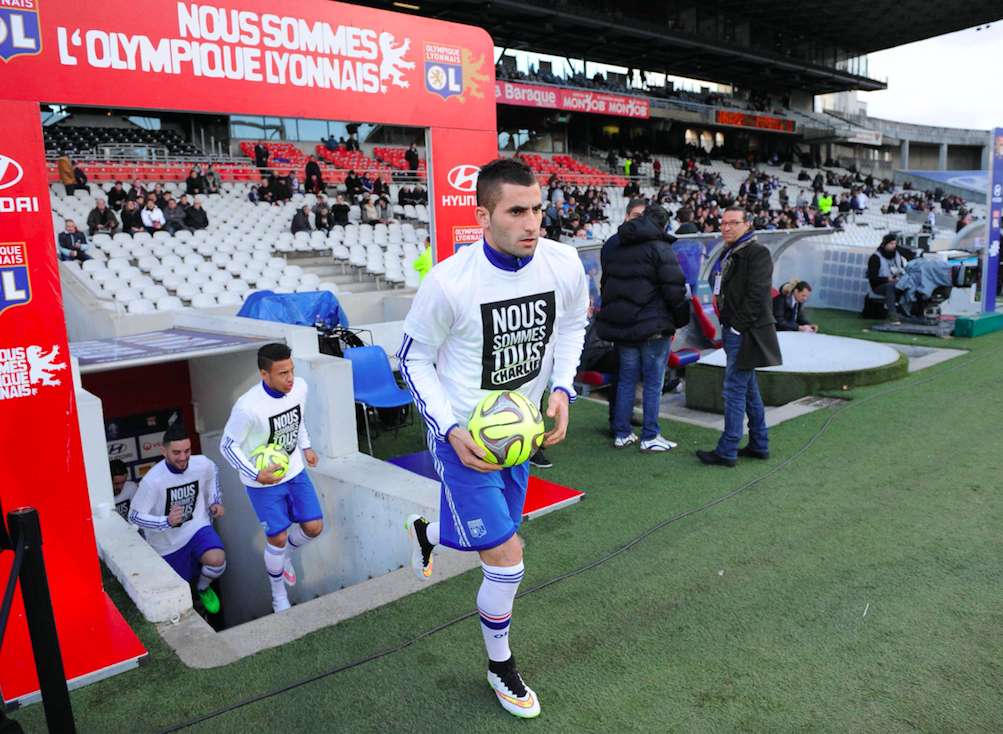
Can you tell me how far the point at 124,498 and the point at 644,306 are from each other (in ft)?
15.6

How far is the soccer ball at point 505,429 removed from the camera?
103 inches

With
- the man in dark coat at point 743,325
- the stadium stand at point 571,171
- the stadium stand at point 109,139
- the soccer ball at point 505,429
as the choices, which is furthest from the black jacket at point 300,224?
the stadium stand at point 571,171

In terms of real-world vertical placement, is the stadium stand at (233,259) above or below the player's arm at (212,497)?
above

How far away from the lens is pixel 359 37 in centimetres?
484

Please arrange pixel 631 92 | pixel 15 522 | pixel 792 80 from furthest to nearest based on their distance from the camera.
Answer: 1. pixel 792 80
2. pixel 631 92
3. pixel 15 522

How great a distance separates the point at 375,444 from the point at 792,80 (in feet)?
172

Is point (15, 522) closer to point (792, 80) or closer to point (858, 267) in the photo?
point (858, 267)

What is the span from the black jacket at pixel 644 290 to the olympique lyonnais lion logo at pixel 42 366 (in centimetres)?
384

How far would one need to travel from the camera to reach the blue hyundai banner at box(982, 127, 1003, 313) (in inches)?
432

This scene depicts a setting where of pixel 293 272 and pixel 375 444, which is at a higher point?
pixel 293 272

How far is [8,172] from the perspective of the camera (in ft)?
10.2

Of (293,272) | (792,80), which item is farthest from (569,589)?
(792,80)

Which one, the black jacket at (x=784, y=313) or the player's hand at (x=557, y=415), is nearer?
the player's hand at (x=557, y=415)

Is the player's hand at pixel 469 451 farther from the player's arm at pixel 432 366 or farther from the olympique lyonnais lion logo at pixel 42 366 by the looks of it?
the olympique lyonnais lion logo at pixel 42 366
